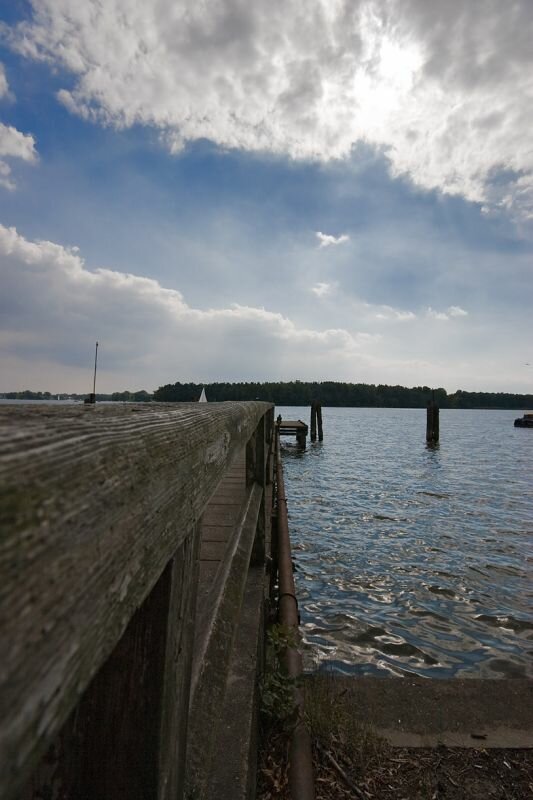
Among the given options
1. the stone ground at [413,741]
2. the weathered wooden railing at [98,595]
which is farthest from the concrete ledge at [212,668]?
the stone ground at [413,741]

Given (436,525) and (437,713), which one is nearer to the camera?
(437,713)

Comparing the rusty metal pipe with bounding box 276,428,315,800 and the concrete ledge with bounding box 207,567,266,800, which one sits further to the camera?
the rusty metal pipe with bounding box 276,428,315,800

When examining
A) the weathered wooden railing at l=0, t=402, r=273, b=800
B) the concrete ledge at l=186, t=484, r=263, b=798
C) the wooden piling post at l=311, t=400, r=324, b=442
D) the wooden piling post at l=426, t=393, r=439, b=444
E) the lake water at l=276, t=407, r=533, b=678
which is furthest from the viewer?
the wooden piling post at l=311, t=400, r=324, b=442

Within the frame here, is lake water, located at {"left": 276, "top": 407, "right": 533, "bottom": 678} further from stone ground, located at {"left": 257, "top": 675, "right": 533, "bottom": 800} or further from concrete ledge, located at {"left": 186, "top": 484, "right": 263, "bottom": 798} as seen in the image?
concrete ledge, located at {"left": 186, "top": 484, "right": 263, "bottom": 798}

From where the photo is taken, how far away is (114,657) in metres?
0.88

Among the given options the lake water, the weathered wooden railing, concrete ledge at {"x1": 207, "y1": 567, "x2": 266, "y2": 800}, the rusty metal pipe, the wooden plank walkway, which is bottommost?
the lake water

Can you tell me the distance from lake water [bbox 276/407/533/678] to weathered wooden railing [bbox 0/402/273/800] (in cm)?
456

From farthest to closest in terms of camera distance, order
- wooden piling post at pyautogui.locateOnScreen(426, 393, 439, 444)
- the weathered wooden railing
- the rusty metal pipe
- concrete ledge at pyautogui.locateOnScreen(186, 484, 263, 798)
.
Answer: wooden piling post at pyautogui.locateOnScreen(426, 393, 439, 444)
the rusty metal pipe
concrete ledge at pyautogui.locateOnScreen(186, 484, 263, 798)
the weathered wooden railing

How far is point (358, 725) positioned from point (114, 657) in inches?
131

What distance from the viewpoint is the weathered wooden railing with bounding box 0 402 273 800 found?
360mm

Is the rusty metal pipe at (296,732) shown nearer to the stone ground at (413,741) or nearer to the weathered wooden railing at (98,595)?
the stone ground at (413,741)

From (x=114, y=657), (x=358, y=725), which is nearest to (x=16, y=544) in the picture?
(x=114, y=657)

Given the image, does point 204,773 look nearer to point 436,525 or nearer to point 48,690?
point 48,690

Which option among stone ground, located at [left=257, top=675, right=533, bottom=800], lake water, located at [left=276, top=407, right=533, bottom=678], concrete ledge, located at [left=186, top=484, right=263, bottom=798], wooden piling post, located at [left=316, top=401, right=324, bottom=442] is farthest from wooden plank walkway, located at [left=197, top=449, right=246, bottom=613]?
wooden piling post, located at [left=316, top=401, right=324, bottom=442]
